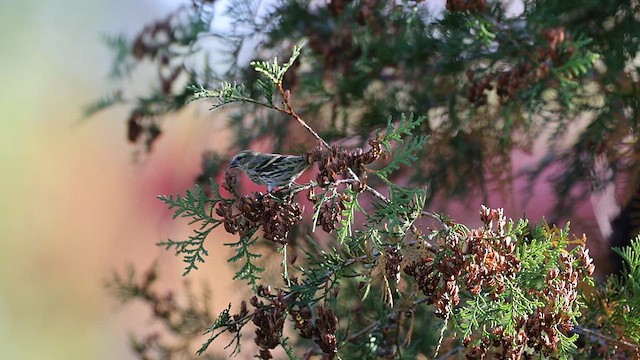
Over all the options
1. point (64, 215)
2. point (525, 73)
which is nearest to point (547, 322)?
point (525, 73)

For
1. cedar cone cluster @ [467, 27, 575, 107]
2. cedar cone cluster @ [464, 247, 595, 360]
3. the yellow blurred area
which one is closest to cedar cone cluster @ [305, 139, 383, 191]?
cedar cone cluster @ [464, 247, 595, 360]

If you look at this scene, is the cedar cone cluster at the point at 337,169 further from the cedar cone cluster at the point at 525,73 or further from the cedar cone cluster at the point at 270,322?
the cedar cone cluster at the point at 525,73

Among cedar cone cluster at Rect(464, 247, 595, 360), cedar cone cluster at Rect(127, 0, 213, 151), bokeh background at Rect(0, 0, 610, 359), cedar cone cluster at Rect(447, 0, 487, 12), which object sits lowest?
cedar cone cluster at Rect(464, 247, 595, 360)

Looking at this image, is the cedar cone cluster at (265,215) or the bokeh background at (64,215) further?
the bokeh background at (64,215)

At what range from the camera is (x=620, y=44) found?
790 millimetres

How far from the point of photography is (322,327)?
48 centimetres

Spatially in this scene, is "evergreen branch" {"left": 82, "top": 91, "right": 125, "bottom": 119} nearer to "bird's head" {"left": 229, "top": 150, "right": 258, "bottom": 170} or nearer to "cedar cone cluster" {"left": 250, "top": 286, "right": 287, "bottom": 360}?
"bird's head" {"left": 229, "top": 150, "right": 258, "bottom": 170}

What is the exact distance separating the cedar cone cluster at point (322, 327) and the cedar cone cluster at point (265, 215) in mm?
53

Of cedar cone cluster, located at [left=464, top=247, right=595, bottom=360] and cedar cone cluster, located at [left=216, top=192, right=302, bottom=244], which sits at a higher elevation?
cedar cone cluster, located at [left=216, top=192, right=302, bottom=244]

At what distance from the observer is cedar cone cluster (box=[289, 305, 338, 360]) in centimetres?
48

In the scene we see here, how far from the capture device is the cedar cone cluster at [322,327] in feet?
1.57

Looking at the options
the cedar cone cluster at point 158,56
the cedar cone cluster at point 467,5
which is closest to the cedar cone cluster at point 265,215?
the cedar cone cluster at point 467,5

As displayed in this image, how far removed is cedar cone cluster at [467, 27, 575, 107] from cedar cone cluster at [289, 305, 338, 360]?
33cm

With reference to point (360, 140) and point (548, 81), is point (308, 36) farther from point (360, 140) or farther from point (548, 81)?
point (548, 81)
